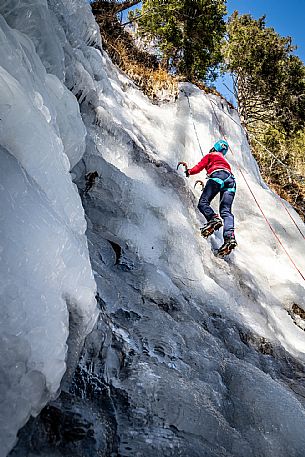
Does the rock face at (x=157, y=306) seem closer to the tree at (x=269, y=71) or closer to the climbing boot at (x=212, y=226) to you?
the climbing boot at (x=212, y=226)

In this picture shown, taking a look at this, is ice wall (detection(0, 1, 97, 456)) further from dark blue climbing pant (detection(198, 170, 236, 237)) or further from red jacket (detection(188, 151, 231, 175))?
red jacket (detection(188, 151, 231, 175))

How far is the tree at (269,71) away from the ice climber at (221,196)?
656cm

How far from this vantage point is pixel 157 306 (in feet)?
8.23

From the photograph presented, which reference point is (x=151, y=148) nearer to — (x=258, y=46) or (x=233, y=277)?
(x=233, y=277)

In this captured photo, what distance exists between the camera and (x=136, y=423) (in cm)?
139

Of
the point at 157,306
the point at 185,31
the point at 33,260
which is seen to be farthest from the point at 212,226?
the point at 185,31

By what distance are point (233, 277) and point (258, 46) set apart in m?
8.52

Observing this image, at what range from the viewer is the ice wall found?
3.42 feet

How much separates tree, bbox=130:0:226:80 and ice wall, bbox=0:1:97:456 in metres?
8.37

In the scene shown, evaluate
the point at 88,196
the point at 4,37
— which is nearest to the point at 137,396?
the point at 4,37

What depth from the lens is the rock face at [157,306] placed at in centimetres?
139

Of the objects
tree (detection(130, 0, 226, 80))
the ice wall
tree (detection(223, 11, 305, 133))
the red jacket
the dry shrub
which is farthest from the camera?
tree (detection(223, 11, 305, 133))

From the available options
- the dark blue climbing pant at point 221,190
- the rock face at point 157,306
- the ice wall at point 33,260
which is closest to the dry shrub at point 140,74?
the rock face at point 157,306

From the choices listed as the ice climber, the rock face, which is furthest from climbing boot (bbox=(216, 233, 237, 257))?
the rock face
